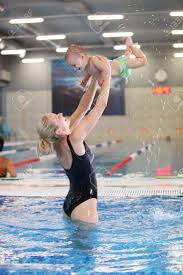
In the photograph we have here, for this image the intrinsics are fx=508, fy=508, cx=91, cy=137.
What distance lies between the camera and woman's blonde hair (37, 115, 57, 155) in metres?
Answer: 3.43

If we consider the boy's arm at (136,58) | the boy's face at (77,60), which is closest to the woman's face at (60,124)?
the boy's face at (77,60)

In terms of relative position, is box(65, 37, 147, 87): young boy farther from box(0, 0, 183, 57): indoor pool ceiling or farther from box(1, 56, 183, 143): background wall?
box(1, 56, 183, 143): background wall

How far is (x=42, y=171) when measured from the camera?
8.76 meters

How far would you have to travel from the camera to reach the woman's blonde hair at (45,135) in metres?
3.43

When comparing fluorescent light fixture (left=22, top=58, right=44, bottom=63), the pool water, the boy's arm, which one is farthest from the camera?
fluorescent light fixture (left=22, top=58, right=44, bottom=63)

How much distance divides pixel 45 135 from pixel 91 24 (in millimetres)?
14558

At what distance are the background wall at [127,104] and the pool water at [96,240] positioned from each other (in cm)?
1714

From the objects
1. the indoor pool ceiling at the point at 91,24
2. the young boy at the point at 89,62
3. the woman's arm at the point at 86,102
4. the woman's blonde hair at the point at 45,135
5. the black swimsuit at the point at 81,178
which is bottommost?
the black swimsuit at the point at 81,178

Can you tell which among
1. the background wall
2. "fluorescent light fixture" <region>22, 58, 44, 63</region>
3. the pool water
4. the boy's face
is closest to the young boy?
the boy's face

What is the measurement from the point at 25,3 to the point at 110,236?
1112 centimetres

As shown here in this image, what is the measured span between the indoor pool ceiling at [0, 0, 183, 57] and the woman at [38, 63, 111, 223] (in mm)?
10427

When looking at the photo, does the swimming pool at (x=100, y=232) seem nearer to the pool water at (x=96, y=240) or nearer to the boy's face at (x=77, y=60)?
the pool water at (x=96, y=240)

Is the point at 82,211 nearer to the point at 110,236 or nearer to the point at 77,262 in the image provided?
the point at 110,236

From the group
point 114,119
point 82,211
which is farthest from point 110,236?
point 114,119
